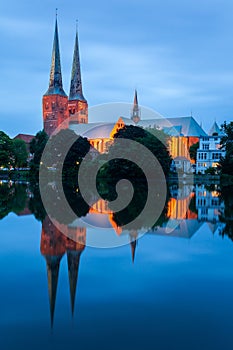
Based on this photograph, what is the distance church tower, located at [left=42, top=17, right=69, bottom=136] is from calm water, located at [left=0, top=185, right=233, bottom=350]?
283 feet

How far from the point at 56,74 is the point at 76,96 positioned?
7493 millimetres

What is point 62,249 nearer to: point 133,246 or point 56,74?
point 133,246

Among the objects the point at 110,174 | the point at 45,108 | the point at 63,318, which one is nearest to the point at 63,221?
the point at 63,318

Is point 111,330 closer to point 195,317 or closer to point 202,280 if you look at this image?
point 195,317

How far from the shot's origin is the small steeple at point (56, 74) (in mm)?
90581

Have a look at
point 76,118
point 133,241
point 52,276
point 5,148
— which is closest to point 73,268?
point 52,276

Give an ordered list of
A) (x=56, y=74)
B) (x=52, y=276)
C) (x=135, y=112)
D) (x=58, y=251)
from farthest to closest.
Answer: (x=135, y=112)
(x=56, y=74)
(x=58, y=251)
(x=52, y=276)

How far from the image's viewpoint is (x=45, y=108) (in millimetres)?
98375

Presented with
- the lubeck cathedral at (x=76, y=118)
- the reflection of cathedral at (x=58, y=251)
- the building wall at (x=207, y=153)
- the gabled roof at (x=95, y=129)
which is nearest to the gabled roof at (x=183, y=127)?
the lubeck cathedral at (x=76, y=118)

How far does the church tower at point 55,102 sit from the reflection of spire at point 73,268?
88.0 meters

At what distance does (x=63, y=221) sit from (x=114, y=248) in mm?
4588

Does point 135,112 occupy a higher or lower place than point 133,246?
higher

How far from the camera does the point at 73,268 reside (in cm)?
825

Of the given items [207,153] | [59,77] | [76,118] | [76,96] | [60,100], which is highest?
[59,77]
